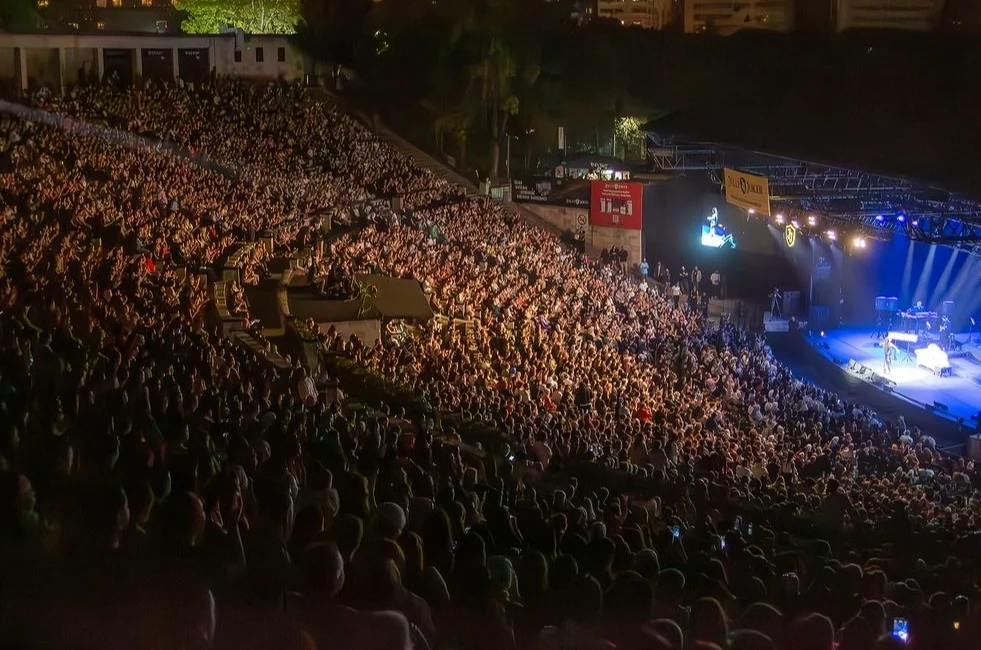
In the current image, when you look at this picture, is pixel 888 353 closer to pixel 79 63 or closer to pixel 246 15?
pixel 79 63

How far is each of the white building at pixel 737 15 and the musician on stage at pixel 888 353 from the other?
19.6 m

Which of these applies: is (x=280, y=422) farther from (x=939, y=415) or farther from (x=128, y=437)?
(x=939, y=415)

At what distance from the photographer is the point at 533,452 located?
880 cm

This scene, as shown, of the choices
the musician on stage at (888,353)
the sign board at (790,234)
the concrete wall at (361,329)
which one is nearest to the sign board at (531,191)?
the sign board at (790,234)

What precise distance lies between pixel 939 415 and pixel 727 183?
19.6ft

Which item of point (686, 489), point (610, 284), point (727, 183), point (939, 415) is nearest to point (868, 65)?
point (727, 183)

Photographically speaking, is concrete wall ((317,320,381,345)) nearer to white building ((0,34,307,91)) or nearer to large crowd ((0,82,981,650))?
large crowd ((0,82,981,650))

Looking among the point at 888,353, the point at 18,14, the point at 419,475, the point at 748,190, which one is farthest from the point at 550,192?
the point at 419,475

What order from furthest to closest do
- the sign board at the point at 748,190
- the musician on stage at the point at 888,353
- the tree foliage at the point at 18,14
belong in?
1. the tree foliage at the point at 18,14
2. the musician on stage at the point at 888,353
3. the sign board at the point at 748,190

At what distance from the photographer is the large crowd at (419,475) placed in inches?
181

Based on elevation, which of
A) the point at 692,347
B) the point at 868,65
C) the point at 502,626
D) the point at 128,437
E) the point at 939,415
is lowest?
the point at 939,415

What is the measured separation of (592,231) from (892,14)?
1201 centimetres

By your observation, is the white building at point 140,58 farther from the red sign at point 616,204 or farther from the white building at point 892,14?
the white building at point 892,14

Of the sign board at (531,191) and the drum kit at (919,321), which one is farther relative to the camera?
the sign board at (531,191)
